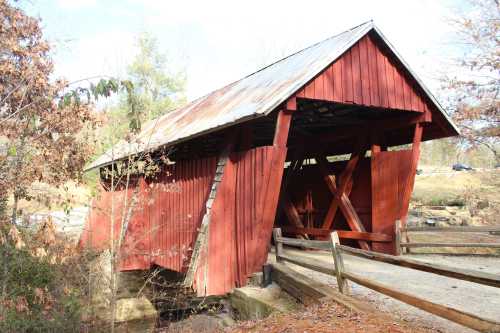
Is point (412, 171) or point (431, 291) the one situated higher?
point (412, 171)

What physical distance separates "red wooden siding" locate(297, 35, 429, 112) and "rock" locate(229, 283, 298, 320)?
3238 mm

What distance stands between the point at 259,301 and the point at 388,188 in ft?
14.1

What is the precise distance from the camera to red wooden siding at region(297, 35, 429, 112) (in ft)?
25.6

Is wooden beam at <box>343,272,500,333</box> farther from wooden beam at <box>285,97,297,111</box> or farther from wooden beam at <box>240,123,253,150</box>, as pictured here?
wooden beam at <box>240,123,253,150</box>

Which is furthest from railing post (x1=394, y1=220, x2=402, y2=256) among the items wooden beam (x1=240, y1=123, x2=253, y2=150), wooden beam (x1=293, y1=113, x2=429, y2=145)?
wooden beam (x1=240, y1=123, x2=253, y2=150)

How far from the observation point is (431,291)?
622 cm

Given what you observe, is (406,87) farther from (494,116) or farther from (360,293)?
(494,116)

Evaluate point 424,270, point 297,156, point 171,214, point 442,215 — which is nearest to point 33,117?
point 171,214

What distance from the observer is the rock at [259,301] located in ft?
20.8

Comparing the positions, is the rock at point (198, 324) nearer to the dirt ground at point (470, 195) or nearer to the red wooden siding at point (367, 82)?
the red wooden siding at point (367, 82)

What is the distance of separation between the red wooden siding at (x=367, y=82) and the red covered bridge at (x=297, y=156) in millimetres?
19

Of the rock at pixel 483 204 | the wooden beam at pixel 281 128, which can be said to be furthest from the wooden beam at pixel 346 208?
the rock at pixel 483 204

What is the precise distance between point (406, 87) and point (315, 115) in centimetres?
218

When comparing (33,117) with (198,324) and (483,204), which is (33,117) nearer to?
(198,324)
